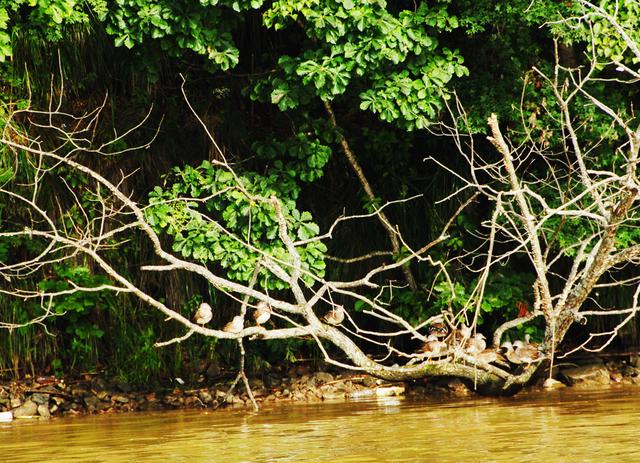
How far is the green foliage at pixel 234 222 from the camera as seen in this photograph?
10.1 metres

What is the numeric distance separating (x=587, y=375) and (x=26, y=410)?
5626 millimetres

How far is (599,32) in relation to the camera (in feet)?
29.9

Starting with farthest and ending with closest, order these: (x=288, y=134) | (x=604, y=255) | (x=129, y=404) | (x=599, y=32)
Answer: (x=288, y=134) < (x=129, y=404) < (x=599, y=32) < (x=604, y=255)

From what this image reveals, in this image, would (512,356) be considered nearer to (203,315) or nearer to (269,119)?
(203,315)

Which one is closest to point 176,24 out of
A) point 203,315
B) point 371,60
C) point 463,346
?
point 371,60

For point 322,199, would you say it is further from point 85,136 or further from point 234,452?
point 234,452

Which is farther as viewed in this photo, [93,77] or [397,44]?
[93,77]

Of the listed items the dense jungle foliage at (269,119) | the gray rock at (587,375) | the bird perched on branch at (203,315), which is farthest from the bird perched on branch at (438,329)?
the bird perched on branch at (203,315)

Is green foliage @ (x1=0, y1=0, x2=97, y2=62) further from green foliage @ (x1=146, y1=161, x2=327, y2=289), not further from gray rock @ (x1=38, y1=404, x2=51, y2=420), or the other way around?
gray rock @ (x1=38, y1=404, x2=51, y2=420)

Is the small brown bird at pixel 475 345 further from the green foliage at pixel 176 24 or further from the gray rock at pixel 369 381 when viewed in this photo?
the green foliage at pixel 176 24

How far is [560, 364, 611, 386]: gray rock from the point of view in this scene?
36.3 feet

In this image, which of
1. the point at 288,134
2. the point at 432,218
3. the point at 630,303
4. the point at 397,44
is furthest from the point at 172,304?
the point at 630,303

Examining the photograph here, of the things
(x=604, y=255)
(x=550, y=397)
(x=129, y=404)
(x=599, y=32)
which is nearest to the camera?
(x=604, y=255)

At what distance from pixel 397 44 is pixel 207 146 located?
123 inches
